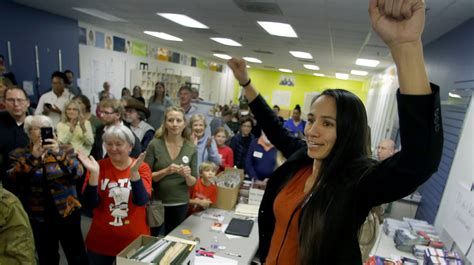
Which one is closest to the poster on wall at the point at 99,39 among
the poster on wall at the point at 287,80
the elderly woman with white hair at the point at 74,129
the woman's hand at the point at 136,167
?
the elderly woman with white hair at the point at 74,129

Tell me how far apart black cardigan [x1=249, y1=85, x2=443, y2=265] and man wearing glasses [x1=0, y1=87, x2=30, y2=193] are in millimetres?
2346

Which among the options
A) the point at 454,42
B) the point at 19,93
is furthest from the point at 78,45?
the point at 454,42

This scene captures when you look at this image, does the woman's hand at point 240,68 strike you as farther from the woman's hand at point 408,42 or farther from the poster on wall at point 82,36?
the poster on wall at point 82,36

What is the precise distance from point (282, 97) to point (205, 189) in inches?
592

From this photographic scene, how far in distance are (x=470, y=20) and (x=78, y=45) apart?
7.29m

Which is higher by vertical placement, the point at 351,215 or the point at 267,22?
the point at 267,22

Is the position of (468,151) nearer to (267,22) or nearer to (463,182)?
(463,182)

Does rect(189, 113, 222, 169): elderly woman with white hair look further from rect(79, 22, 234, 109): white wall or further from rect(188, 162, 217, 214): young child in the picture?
rect(79, 22, 234, 109): white wall

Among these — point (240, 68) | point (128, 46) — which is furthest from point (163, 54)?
point (240, 68)

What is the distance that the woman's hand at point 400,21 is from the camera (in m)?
0.71

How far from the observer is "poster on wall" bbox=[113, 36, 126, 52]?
8.21 meters

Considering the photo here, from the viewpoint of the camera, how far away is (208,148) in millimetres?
3699

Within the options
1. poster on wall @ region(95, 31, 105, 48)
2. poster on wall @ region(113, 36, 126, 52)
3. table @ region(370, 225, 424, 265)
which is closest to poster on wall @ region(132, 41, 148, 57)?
poster on wall @ region(113, 36, 126, 52)

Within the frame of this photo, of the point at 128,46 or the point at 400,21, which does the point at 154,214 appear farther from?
the point at 128,46
